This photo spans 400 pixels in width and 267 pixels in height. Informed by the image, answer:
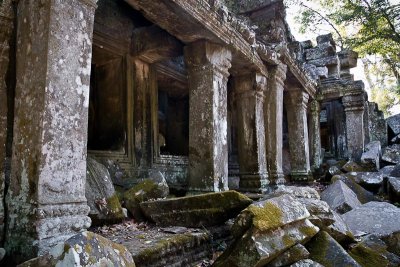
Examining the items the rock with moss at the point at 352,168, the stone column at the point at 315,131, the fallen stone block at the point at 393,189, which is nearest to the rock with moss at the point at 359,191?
the fallen stone block at the point at 393,189

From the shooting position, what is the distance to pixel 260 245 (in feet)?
8.39

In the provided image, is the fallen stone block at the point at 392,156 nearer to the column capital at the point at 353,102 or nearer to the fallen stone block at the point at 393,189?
the column capital at the point at 353,102

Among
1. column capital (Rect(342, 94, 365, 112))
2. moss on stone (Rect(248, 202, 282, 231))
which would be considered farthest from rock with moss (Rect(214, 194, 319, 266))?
column capital (Rect(342, 94, 365, 112))

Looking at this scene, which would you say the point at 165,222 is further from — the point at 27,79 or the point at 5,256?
the point at 27,79

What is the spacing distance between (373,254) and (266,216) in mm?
1259

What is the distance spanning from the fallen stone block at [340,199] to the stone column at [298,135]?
2.66 meters

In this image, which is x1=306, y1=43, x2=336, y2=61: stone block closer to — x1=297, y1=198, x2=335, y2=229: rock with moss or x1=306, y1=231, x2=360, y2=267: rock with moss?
x1=297, y1=198, x2=335, y2=229: rock with moss

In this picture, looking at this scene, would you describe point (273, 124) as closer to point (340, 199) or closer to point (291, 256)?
point (340, 199)

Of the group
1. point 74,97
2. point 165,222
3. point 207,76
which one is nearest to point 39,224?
point 74,97

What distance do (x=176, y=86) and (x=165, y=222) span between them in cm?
475

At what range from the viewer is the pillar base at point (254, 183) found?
19.9 feet

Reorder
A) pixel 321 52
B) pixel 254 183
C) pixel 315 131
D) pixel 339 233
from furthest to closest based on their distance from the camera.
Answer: pixel 321 52 < pixel 315 131 < pixel 254 183 < pixel 339 233

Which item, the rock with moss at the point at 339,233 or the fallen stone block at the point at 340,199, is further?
the fallen stone block at the point at 340,199

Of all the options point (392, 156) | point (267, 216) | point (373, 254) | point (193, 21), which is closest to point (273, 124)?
point (193, 21)
